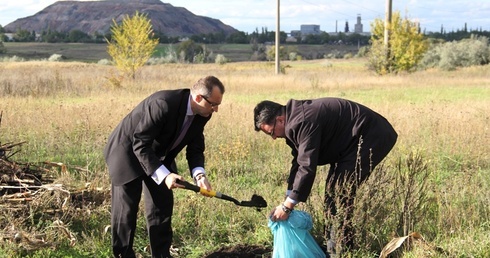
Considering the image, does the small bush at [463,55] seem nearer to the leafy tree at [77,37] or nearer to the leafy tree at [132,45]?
the leafy tree at [132,45]

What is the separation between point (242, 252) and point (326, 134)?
1356mm

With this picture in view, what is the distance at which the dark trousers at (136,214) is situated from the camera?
14.9 feet

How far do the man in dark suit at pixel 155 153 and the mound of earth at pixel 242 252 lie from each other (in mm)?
434

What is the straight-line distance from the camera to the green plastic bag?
4.41 m

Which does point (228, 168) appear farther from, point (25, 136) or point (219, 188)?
point (25, 136)

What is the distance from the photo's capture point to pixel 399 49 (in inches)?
1235

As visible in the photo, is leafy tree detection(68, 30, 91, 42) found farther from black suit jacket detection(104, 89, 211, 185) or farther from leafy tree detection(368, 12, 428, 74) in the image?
black suit jacket detection(104, 89, 211, 185)

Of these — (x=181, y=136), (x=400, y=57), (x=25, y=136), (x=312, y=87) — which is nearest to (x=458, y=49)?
(x=400, y=57)

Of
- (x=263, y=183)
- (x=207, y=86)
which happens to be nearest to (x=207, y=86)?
(x=207, y=86)

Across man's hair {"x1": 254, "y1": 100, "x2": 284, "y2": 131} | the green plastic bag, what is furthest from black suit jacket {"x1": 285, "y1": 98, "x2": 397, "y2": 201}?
the green plastic bag

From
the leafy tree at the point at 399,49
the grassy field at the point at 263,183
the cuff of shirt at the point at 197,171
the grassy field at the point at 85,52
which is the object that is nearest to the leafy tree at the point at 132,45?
the leafy tree at the point at 399,49

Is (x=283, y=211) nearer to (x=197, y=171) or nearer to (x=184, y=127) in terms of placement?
(x=197, y=171)

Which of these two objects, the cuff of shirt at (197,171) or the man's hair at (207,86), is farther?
the cuff of shirt at (197,171)

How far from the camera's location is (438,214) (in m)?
5.41
